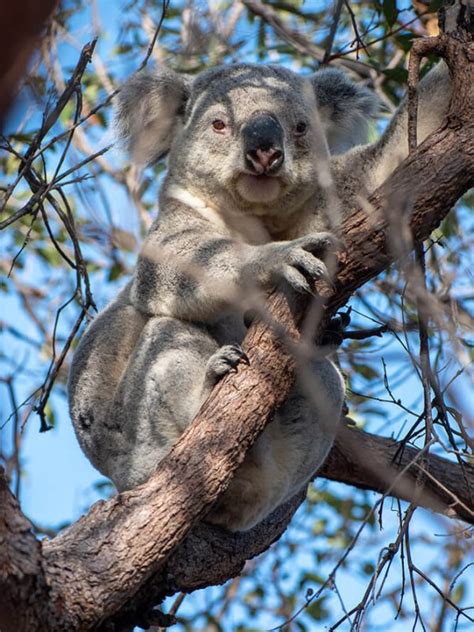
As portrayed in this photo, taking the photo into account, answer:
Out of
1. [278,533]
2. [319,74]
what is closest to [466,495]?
[278,533]

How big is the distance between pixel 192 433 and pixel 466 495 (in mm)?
1824

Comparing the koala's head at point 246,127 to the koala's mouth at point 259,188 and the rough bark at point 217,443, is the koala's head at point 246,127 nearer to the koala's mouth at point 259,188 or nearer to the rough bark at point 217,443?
the koala's mouth at point 259,188

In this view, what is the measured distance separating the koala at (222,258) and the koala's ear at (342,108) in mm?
14

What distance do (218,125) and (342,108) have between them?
2.26 ft

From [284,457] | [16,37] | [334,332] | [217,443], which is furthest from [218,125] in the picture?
[16,37]

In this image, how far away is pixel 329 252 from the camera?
2.69 m

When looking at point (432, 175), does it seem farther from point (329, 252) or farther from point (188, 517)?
point (188, 517)

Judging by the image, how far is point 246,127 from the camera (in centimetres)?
340

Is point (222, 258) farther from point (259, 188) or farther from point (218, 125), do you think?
point (218, 125)

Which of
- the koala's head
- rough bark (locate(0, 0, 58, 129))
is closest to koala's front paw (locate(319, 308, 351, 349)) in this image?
the koala's head

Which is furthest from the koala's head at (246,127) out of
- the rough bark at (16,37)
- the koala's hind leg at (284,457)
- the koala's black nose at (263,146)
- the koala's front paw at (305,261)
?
the rough bark at (16,37)

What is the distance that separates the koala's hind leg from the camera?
10.2ft

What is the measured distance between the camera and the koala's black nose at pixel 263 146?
330cm

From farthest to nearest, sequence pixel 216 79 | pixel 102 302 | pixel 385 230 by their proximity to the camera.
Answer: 1. pixel 102 302
2. pixel 216 79
3. pixel 385 230
